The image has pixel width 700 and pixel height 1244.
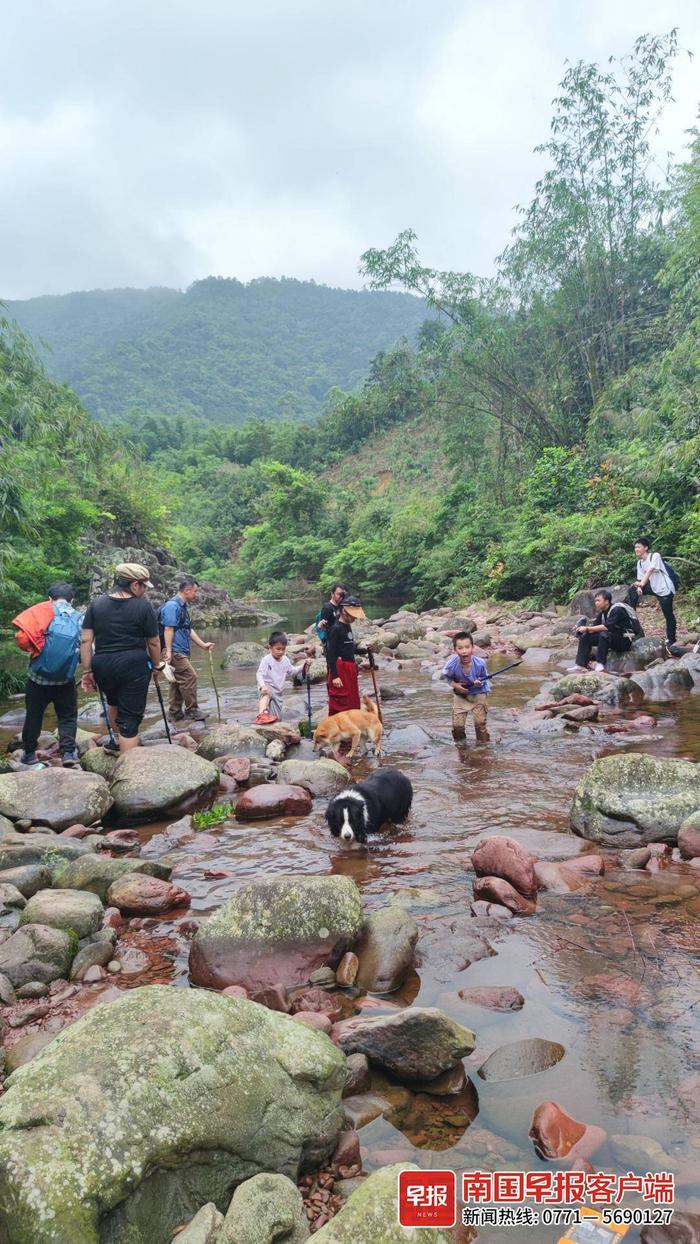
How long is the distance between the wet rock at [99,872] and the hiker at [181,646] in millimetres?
5766

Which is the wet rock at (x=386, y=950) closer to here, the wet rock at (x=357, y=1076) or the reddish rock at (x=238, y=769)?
the wet rock at (x=357, y=1076)

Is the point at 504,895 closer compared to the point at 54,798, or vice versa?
the point at 504,895

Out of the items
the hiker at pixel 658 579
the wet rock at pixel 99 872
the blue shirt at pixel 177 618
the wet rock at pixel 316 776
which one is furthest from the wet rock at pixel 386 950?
the hiker at pixel 658 579

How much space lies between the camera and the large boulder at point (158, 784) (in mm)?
7281

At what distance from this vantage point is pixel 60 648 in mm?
8391

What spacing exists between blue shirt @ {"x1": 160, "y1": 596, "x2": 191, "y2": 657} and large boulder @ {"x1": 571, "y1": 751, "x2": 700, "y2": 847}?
7034mm

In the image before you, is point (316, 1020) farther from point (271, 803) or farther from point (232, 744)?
point (232, 744)

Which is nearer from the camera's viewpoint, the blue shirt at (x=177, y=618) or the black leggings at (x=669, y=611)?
the blue shirt at (x=177, y=618)

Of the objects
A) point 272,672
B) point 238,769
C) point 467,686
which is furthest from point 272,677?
point 467,686

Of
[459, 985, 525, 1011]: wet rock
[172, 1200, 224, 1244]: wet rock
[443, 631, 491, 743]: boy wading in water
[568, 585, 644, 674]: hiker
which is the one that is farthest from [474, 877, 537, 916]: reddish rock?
[568, 585, 644, 674]: hiker

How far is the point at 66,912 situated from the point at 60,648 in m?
4.26

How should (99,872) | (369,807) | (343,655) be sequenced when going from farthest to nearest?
(343,655) → (369,807) → (99,872)

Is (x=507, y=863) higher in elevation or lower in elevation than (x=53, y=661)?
lower

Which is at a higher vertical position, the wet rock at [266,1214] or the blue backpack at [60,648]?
the blue backpack at [60,648]
